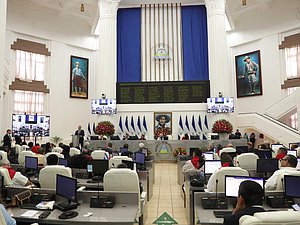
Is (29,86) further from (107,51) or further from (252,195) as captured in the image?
(252,195)

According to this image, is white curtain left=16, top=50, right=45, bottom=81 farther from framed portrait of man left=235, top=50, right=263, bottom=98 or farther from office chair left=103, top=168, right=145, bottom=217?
office chair left=103, top=168, right=145, bottom=217

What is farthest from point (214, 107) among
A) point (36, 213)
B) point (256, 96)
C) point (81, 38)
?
point (36, 213)

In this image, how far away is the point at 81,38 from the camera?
20.6m

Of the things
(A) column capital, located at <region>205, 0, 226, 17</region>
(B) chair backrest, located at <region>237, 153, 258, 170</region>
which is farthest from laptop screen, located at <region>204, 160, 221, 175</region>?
(A) column capital, located at <region>205, 0, 226, 17</region>

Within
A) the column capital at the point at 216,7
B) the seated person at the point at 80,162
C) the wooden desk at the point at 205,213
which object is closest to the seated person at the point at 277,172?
the wooden desk at the point at 205,213

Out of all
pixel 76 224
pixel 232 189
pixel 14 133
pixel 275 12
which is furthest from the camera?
pixel 275 12

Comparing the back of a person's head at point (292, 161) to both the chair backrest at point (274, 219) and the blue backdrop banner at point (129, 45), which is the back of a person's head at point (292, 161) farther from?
the blue backdrop banner at point (129, 45)

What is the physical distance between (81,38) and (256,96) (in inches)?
502

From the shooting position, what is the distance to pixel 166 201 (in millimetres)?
7066

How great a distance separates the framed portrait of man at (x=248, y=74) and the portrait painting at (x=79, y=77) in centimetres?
1068

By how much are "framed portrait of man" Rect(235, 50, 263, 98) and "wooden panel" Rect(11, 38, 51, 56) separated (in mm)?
12892

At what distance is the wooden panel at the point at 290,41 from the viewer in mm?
16983

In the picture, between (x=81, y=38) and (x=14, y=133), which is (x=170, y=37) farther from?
(x=14, y=133)

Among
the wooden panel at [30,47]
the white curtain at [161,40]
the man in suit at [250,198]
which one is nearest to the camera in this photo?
the man in suit at [250,198]
